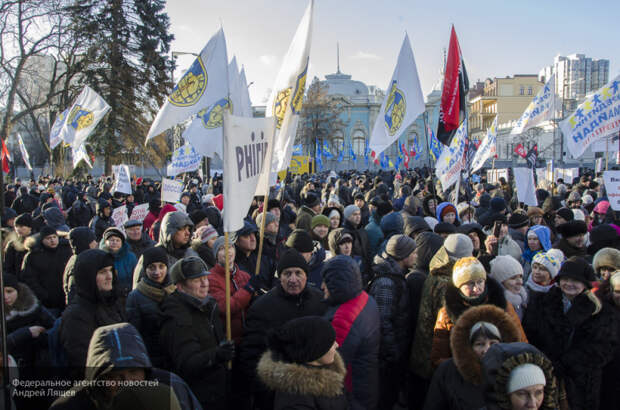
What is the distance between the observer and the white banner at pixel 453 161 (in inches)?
307

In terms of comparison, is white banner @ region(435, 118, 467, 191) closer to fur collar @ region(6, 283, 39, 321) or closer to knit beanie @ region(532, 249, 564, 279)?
knit beanie @ region(532, 249, 564, 279)

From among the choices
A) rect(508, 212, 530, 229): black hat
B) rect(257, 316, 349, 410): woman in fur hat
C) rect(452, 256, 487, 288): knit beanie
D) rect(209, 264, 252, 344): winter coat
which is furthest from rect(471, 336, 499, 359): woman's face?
rect(508, 212, 530, 229): black hat

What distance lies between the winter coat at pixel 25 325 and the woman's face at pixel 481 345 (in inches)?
114

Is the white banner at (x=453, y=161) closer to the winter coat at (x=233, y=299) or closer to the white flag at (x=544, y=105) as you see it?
the winter coat at (x=233, y=299)

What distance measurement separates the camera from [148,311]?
344cm

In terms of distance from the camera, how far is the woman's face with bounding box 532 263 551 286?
3984 mm


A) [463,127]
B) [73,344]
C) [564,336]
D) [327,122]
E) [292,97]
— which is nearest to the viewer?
[73,344]

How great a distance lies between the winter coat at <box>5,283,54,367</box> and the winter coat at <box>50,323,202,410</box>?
1.53 m

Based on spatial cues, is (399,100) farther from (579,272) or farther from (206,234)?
(579,272)

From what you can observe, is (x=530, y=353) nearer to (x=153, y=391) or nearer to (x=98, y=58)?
(x=153, y=391)

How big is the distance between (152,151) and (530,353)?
102 feet

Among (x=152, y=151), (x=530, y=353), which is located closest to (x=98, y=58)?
(x=152, y=151)

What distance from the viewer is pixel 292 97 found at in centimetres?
555

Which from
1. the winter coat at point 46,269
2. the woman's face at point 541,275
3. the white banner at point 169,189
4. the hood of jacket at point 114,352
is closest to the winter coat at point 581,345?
the woman's face at point 541,275
